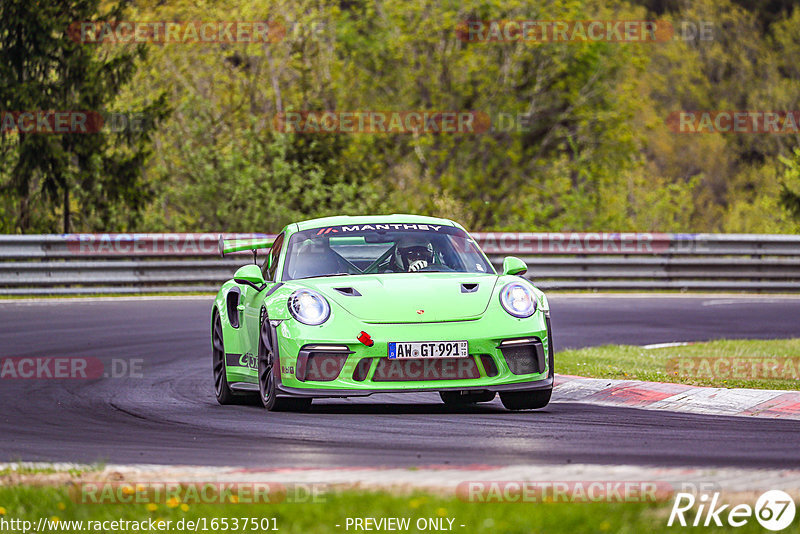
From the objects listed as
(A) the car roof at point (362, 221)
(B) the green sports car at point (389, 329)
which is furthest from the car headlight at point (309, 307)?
(A) the car roof at point (362, 221)

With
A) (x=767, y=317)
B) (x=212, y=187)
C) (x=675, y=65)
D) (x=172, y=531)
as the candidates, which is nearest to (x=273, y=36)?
(x=212, y=187)

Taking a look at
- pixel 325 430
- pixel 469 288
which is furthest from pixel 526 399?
pixel 325 430

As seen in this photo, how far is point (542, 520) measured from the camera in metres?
5.09

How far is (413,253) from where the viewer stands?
10141 mm

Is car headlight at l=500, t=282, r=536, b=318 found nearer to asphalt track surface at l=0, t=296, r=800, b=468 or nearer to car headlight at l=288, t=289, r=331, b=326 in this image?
asphalt track surface at l=0, t=296, r=800, b=468

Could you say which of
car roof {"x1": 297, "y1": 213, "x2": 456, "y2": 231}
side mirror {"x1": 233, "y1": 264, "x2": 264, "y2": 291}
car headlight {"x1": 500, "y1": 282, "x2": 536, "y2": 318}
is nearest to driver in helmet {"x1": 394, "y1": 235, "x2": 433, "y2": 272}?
car roof {"x1": 297, "y1": 213, "x2": 456, "y2": 231}

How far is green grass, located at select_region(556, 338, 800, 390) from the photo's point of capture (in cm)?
1092

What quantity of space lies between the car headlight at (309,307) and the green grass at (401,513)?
10.9 ft

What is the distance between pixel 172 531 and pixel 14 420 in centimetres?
444

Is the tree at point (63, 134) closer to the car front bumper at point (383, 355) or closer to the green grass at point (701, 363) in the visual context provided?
the green grass at point (701, 363)

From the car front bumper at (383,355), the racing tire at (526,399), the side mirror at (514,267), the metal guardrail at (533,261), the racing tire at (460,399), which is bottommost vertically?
the metal guardrail at (533,261)

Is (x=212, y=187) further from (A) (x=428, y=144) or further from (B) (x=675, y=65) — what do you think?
(B) (x=675, y=65)

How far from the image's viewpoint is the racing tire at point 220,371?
407 inches

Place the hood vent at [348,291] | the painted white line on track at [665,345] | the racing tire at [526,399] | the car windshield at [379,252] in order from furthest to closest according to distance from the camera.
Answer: the painted white line on track at [665,345], the car windshield at [379,252], the racing tire at [526,399], the hood vent at [348,291]
